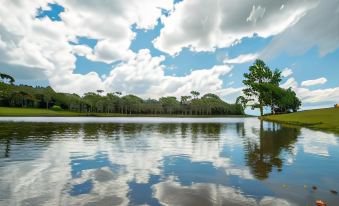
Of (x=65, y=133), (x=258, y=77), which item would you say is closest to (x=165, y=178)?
(x=65, y=133)

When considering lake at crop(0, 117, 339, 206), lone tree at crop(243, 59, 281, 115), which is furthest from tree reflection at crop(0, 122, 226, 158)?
lone tree at crop(243, 59, 281, 115)

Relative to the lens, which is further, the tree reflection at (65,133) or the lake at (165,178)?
the tree reflection at (65,133)

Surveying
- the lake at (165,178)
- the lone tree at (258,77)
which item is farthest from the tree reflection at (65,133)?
the lone tree at (258,77)

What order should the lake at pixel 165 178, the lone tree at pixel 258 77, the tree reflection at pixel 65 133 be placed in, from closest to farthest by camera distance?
the lake at pixel 165 178, the tree reflection at pixel 65 133, the lone tree at pixel 258 77

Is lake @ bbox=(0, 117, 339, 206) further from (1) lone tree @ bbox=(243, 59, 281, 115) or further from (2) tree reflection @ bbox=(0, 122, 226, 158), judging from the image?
(1) lone tree @ bbox=(243, 59, 281, 115)

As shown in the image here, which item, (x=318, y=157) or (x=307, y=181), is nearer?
(x=307, y=181)

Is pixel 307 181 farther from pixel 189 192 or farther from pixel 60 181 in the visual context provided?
pixel 60 181

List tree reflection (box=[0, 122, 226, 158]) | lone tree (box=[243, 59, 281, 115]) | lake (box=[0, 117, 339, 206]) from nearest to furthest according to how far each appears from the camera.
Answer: lake (box=[0, 117, 339, 206]) → tree reflection (box=[0, 122, 226, 158]) → lone tree (box=[243, 59, 281, 115])

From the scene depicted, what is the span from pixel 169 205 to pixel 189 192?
1762 millimetres

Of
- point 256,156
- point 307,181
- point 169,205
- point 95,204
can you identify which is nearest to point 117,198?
point 95,204

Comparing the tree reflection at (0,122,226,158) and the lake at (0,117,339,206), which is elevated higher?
the tree reflection at (0,122,226,158)

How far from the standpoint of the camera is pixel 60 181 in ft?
41.3

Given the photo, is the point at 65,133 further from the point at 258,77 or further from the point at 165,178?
the point at 258,77

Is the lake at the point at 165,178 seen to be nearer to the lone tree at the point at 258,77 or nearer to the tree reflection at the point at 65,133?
the tree reflection at the point at 65,133
